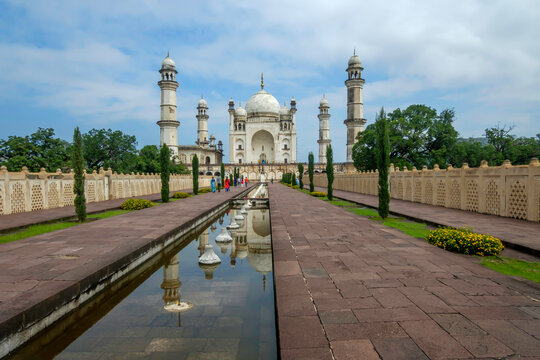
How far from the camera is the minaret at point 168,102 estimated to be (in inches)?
1791

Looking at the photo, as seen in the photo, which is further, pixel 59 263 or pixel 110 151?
pixel 110 151

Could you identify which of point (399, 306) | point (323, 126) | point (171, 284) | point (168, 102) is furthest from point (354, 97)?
point (399, 306)

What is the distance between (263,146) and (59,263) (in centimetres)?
6258

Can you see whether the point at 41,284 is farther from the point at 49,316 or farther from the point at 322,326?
the point at 322,326

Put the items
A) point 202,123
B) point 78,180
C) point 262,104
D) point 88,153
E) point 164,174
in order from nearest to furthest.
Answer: point 78,180, point 164,174, point 88,153, point 262,104, point 202,123

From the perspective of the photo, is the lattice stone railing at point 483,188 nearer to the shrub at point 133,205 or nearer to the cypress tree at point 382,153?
the cypress tree at point 382,153

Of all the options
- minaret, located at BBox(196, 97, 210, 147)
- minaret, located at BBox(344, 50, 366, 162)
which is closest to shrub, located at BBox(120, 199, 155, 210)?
minaret, located at BBox(344, 50, 366, 162)

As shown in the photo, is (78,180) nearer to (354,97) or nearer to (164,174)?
(164,174)

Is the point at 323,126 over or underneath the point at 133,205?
over

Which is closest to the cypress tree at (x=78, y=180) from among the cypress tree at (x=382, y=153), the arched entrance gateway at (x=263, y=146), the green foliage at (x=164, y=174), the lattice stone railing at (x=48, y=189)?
the lattice stone railing at (x=48, y=189)

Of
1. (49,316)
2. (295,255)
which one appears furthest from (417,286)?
(49,316)

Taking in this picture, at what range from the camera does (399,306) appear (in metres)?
2.93

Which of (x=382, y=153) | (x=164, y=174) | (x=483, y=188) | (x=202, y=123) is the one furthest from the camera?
(x=202, y=123)

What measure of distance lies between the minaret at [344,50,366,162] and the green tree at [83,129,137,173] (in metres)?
29.8
